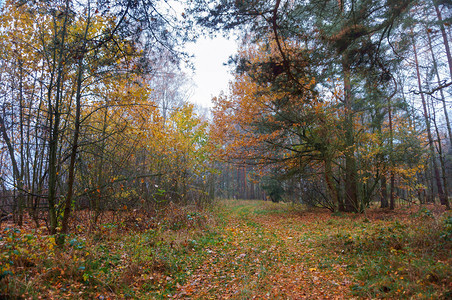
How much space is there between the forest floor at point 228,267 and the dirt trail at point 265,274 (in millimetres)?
17

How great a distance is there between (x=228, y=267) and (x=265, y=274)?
2.85ft

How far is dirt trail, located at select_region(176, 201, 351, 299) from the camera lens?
3.82 m

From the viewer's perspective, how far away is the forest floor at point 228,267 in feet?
10.8

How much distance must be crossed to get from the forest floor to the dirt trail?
17mm

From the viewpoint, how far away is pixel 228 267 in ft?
16.8

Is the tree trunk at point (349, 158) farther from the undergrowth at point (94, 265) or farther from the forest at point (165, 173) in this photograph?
the undergrowth at point (94, 265)

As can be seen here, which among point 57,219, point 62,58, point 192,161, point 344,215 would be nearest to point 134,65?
point 62,58

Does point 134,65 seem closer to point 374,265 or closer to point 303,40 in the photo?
point 303,40

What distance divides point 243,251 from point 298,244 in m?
1.48

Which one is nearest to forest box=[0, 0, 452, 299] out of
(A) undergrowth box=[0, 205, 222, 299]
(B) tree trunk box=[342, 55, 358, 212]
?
(A) undergrowth box=[0, 205, 222, 299]

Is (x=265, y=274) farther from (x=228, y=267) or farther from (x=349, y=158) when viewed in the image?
(x=349, y=158)

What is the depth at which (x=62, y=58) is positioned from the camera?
5.21 meters

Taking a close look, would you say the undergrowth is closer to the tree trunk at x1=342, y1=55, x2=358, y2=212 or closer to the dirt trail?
the dirt trail

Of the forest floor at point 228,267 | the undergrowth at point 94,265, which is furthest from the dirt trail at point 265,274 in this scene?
the undergrowth at point 94,265
